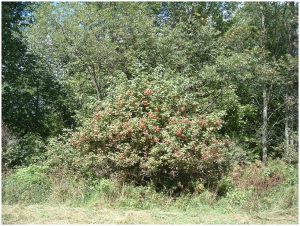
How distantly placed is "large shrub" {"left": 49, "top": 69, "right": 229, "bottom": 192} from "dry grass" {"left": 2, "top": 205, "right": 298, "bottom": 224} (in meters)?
1.81

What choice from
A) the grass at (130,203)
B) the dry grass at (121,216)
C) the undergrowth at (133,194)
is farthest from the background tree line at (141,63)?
the dry grass at (121,216)

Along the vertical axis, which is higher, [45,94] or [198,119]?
[45,94]

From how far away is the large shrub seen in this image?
32.7 ft

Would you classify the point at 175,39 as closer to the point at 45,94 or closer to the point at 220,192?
the point at 45,94

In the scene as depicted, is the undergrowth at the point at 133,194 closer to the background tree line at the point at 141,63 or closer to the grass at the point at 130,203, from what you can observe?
the grass at the point at 130,203

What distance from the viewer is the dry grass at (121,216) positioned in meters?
7.38

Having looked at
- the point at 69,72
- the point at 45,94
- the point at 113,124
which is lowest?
the point at 113,124

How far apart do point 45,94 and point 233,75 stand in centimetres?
826

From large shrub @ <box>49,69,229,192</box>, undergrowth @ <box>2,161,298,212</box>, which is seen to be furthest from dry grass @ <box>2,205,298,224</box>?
large shrub @ <box>49,69,229,192</box>

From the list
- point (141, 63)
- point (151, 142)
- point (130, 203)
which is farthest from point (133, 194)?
point (141, 63)

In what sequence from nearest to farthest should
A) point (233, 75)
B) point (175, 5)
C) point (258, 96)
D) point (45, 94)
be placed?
1. point (233, 75)
2. point (45, 94)
3. point (258, 96)
4. point (175, 5)

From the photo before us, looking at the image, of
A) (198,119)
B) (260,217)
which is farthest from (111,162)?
(260,217)

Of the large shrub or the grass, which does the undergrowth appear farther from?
the large shrub

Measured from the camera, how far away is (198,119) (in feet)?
35.0
